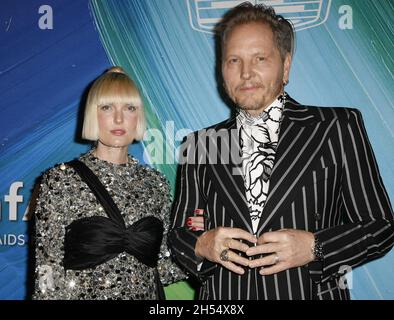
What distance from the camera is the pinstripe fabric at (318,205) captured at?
1479 mm

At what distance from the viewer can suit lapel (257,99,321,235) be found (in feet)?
5.02

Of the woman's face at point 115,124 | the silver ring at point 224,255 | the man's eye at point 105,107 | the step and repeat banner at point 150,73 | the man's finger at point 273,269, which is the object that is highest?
the step and repeat banner at point 150,73

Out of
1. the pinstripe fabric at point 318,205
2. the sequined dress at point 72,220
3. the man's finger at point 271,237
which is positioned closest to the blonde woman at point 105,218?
the sequined dress at point 72,220

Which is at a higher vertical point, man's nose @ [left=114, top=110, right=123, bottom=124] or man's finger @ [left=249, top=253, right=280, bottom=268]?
man's nose @ [left=114, top=110, right=123, bottom=124]

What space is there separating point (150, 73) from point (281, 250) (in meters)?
1.46

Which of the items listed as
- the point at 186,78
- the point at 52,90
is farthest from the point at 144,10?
the point at 52,90

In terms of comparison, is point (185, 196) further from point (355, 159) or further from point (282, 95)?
point (355, 159)

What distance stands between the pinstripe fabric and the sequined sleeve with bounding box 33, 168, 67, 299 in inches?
20.1

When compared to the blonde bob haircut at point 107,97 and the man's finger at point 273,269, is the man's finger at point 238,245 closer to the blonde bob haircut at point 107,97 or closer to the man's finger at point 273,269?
the man's finger at point 273,269

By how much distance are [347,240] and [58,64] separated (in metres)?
1.84

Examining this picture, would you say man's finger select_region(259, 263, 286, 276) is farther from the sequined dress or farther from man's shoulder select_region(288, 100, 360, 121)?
the sequined dress

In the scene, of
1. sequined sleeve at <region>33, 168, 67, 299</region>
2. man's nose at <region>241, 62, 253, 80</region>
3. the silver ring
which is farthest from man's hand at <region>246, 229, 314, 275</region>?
sequined sleeve at <region>33, 168, 67, 299</region>
